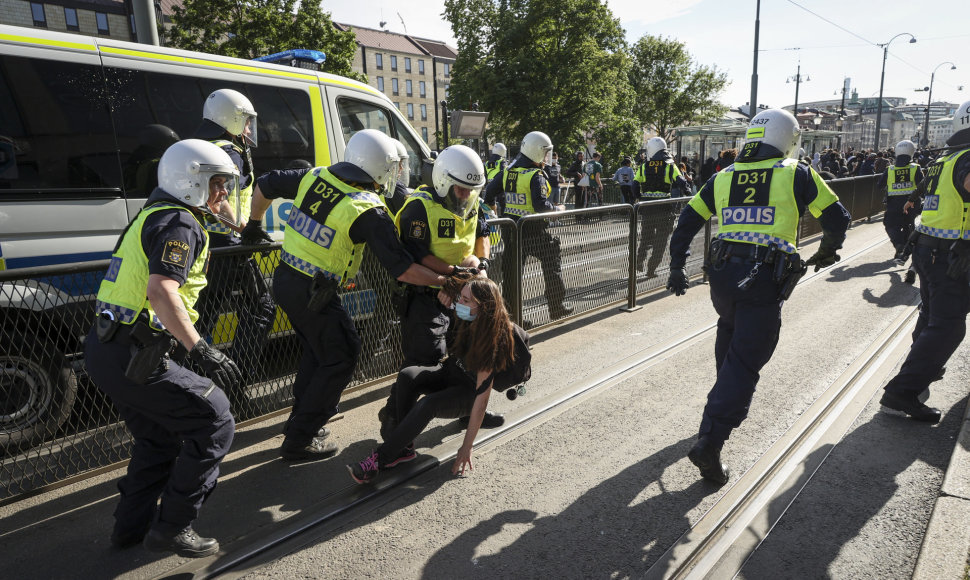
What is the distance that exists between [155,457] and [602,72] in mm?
26806

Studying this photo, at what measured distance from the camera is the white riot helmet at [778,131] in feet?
11.6

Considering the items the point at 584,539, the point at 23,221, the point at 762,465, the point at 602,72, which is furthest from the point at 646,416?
the point at 602,72

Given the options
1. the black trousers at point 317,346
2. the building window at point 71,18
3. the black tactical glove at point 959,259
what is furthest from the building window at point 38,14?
the black tactical glove at point 959,259

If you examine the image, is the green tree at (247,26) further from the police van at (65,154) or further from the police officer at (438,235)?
the police officer at (438,235)

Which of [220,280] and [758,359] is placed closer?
[758,359]

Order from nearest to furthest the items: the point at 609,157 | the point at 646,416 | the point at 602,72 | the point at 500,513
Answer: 1. the point at 500,513
2. the point at 646,416
3. the point at 602,72
4. the point at 609,157

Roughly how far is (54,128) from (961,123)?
6.20 metres

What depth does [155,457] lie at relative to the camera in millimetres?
2822

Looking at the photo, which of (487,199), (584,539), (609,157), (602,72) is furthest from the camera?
(609,157)

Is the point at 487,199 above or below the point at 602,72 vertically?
below

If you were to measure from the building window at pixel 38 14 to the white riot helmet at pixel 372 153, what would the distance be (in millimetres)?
55006

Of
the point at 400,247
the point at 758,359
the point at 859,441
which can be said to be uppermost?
the point at 400,247

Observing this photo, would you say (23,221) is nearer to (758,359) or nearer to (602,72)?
(758,359)

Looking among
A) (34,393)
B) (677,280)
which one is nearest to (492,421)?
(677,280)
